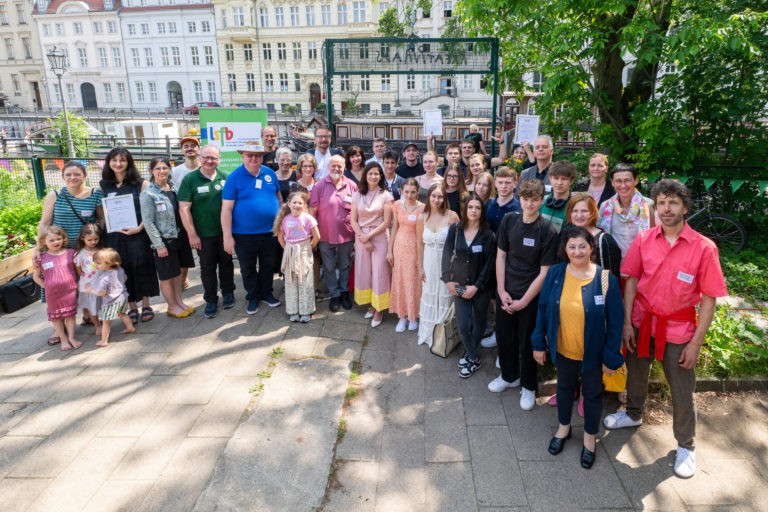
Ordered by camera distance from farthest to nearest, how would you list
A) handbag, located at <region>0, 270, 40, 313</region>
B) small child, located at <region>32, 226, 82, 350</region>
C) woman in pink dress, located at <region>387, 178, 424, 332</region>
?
handbag, located at <region>0, 270, 40, 313</region> → woman in pink dress, located at <region>387, 178, 424, 332</region> → small child, located at <region>32, 226, 82, 350</region>

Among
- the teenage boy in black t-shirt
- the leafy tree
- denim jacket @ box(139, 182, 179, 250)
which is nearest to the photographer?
the teenage boy in black t-shirt

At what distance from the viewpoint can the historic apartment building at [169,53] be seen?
46.1 m

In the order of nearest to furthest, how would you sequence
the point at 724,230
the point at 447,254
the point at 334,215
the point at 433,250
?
the point at 447,254, the point at 433,250, the point at 334,215, the point at 724,230

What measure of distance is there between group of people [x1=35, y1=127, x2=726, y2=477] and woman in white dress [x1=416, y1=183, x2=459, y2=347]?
15 millimetres

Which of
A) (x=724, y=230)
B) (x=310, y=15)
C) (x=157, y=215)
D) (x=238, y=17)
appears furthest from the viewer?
(x=238, y=17)

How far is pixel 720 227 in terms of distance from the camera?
7676 mm

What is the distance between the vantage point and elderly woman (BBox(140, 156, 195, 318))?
5012 millimetres

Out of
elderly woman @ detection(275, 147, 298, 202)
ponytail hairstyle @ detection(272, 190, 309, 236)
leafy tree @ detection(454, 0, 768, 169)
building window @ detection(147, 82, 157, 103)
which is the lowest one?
ponytail hairstyle @ detection(272, 190, 309, 236)

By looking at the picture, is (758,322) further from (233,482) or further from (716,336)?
(233,482)

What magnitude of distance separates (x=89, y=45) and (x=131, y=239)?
56.0 metres

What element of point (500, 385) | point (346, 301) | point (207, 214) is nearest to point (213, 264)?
point (207, 214)

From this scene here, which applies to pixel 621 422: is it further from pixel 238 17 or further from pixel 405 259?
pixel 238 17

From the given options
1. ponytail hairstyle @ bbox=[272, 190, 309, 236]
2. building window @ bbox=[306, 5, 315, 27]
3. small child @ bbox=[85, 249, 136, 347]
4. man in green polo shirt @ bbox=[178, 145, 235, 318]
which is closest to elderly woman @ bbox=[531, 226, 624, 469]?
ponytail hairstyle @ bbox=[272, 190, 309, 236]

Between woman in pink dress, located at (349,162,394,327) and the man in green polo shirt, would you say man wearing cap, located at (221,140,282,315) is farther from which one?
woman in pink dress, located at (349,162,394,327)
